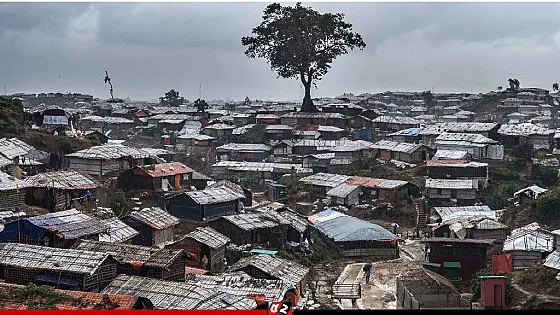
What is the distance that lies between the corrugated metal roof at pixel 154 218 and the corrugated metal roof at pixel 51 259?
8.52 meters

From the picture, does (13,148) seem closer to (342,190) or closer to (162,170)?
(162,170)

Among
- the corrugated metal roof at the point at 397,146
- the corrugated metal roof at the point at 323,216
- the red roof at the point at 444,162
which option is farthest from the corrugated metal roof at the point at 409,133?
the corrugated metal roof at the point at 323,216

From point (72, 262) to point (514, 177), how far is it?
37.3 m

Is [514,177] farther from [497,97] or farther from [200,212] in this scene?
[497,97]

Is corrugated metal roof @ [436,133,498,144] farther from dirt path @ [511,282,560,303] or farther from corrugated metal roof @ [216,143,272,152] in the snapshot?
dirt path @ [511,282,560,303]

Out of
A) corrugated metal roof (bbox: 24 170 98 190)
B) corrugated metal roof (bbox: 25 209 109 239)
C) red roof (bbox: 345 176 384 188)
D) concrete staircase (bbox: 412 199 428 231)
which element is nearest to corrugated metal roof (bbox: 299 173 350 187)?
red roof (bbox: 345 176 384 188)

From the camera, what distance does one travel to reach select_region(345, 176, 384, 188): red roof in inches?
1847

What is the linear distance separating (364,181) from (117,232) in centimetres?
2312

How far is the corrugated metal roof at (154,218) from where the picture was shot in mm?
31547

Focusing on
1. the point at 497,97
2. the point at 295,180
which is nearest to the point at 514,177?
the point at 295,180

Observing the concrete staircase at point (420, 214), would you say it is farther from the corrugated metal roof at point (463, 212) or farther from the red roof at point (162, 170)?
the red roof at point (162, 170)

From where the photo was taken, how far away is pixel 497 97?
90812 millimetres

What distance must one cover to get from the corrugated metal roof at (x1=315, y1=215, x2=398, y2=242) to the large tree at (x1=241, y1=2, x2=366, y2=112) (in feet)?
111

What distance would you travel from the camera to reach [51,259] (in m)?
22.3
